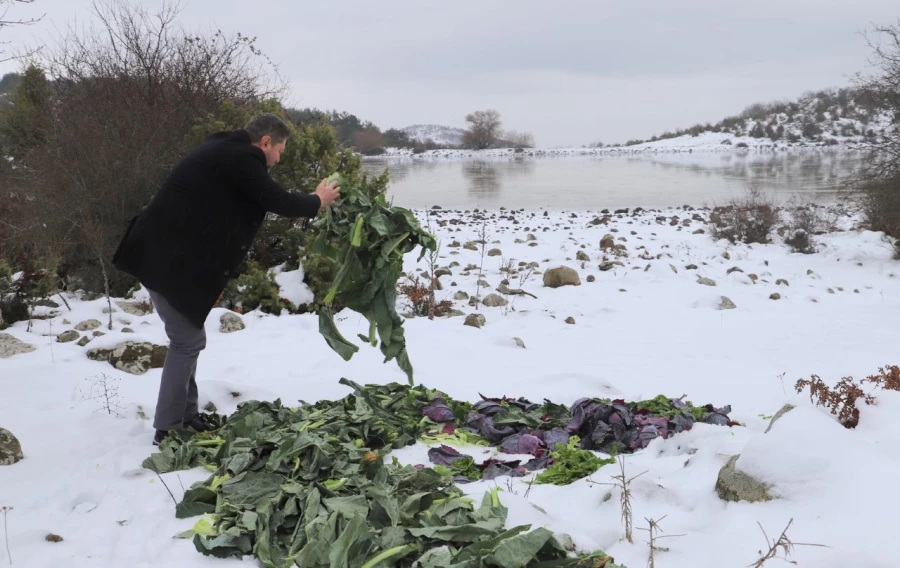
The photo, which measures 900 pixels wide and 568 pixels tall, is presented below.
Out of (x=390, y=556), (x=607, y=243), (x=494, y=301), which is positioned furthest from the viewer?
(x=607, y=243)

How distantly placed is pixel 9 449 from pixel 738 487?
370 cm

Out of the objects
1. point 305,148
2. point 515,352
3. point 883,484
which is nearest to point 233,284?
point 305,148

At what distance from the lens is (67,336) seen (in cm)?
599

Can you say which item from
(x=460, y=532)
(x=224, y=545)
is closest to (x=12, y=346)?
(x=224, y=545)

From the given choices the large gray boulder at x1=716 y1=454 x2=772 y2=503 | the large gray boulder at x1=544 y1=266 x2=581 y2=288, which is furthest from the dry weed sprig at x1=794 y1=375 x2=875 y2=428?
the large gray boulder at x1=544 y1=266 x2=581 y2=288

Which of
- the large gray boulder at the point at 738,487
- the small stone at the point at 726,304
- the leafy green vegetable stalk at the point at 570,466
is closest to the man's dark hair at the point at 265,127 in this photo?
the leafy green vegetable stalk at the point at 570,466

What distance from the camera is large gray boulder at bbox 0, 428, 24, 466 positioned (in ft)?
11.2

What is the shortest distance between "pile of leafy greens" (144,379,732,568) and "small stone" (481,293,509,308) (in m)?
3.76

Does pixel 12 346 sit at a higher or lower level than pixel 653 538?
higher

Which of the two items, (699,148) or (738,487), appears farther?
(699,148)

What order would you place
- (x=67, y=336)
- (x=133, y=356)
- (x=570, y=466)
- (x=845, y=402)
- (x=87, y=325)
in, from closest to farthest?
(x=570, y=466) < (x=845, y=402) < (x=133, y=356) < (x=67, y=336) < (x=87, y=325)

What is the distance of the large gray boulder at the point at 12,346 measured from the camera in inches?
207

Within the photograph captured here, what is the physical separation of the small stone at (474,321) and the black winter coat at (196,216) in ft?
12.5

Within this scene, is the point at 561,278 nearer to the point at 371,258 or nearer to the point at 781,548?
the point at 371,258
